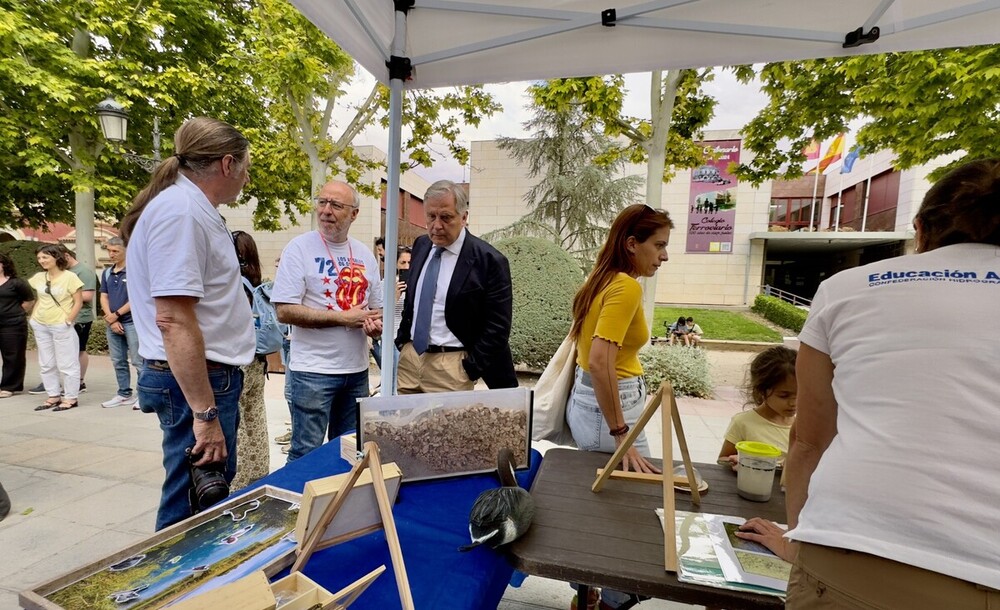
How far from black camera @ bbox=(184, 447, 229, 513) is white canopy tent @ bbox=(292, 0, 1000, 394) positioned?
1.15 m

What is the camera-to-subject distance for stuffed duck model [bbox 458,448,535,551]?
3.81 ft

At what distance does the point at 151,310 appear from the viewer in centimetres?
153

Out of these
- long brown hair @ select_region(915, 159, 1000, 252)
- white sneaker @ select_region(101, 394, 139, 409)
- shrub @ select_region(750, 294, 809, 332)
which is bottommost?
white sneaker @ select_region(101, 394, 139, 409)

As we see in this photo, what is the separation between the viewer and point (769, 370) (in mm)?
1926

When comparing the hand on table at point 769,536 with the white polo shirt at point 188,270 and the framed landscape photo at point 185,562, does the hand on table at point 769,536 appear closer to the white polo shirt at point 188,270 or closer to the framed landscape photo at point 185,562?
Answer: the framed landscape photo at point 185,562

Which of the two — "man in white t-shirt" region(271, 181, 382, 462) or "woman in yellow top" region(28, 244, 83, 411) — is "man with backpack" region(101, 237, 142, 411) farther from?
"man in white t-shirt" region(271, 181, 382, 462)

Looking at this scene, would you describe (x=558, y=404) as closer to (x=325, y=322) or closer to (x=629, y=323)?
(x=629, y=323)

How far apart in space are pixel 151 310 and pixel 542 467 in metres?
1.42

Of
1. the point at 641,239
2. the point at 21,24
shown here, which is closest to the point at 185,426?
the point at 641,239

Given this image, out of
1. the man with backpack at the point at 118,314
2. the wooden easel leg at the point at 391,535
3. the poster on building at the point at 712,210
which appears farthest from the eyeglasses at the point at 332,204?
the poster on building at the point at 712,210

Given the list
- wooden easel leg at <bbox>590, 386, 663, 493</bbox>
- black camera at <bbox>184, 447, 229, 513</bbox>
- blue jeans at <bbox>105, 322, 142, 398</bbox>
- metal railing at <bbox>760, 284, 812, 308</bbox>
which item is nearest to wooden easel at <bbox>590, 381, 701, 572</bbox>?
wooden easel leg at <bbox>590, 386, 663, 493</bbox>

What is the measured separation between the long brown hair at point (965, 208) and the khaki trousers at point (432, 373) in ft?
5.94

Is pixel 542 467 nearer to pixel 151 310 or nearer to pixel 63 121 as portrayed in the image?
pixel 151 310

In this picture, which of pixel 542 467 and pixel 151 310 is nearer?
pixel 151 310
